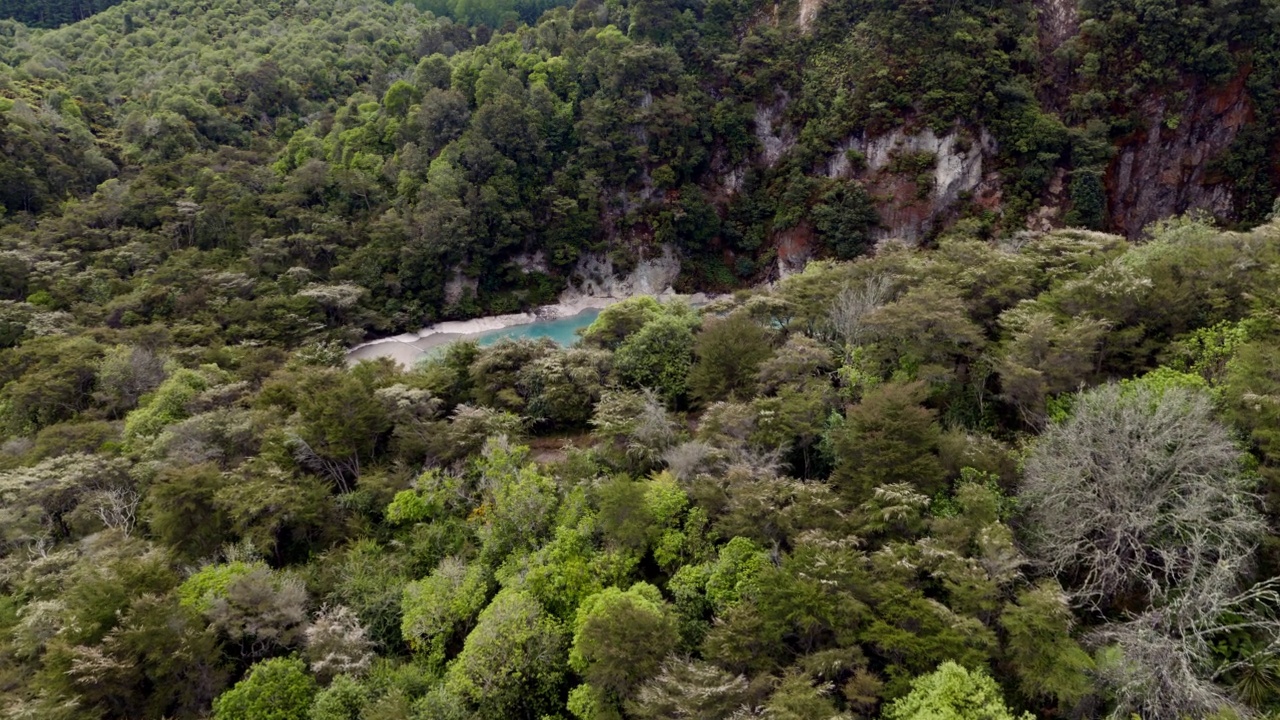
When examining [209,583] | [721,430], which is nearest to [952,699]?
[721,430]

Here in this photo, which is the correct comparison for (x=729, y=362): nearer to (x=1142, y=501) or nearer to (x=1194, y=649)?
(x=1142, y=501)

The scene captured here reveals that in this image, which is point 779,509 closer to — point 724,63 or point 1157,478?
point 1157,478

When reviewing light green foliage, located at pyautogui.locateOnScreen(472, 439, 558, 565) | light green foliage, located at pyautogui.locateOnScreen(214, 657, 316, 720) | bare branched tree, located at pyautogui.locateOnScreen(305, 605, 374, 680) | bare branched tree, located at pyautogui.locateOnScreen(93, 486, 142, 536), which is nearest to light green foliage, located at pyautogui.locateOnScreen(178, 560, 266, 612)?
light green foliage, located at pyautogui.locateOnScreen(214, 657, 316, 720)

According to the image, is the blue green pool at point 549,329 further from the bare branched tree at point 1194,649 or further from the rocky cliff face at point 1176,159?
the rocky cliff face at point 1176,159

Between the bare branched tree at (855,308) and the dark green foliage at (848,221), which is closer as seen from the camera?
the bare branched tree at (855,308)

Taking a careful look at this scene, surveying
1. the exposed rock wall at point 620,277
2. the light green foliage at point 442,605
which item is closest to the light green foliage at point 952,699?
the light green foliage at point 442,605

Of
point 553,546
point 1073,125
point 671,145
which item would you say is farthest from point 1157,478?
point 671,145
